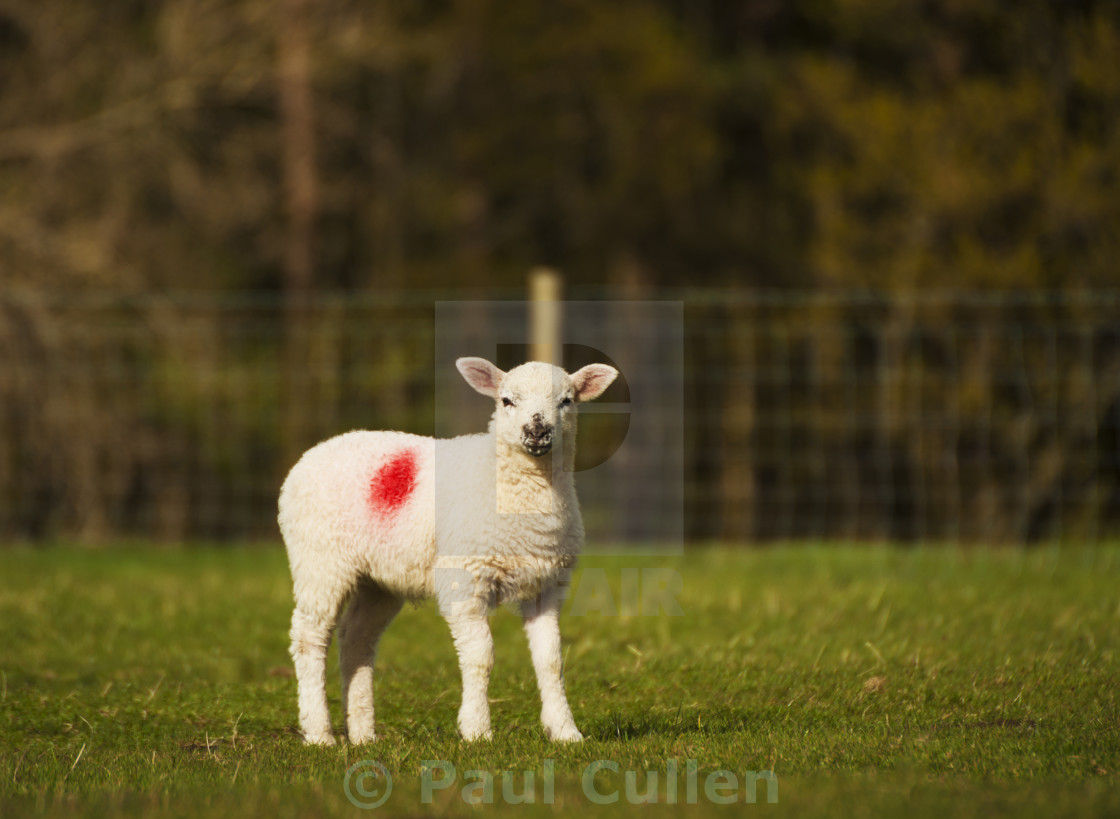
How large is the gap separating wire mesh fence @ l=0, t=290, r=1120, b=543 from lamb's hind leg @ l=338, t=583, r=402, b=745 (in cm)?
644

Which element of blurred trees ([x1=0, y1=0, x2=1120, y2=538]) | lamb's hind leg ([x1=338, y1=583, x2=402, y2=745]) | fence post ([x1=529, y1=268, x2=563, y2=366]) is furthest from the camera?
blurred trees ([x1=0, y1=0, x2=1120, y2=538])

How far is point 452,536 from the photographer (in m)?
5.03

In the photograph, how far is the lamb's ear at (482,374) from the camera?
17.1ft

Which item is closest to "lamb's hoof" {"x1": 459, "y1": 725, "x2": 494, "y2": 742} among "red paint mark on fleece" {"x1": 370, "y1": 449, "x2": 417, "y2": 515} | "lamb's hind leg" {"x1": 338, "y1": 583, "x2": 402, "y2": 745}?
"lamb's hind leg" {"x1": 338, "y1": 583, "x2": 402, "y2": 745}

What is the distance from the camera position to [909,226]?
14594 mm

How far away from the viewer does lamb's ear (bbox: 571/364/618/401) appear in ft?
17.1

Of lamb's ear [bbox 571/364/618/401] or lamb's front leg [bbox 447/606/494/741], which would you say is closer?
A: lamb's front leg [bbox 447/606/494/741]

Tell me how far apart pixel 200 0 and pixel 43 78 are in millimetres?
2019

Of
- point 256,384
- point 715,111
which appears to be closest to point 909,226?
point 715,111

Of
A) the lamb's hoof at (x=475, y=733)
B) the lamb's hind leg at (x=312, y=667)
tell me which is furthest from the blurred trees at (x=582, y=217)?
the lamb's hoof at (x=475, y=733)

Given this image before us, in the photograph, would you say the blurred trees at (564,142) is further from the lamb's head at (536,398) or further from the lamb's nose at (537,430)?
the lamb's nose at (537,430)

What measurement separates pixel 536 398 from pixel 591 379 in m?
0.36

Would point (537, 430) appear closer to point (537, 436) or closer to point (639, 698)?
point (537, 436)

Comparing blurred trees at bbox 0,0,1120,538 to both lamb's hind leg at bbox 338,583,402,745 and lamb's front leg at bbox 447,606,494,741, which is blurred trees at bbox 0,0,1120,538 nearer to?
lamb's hind leg at bbox 338,583,402,745
